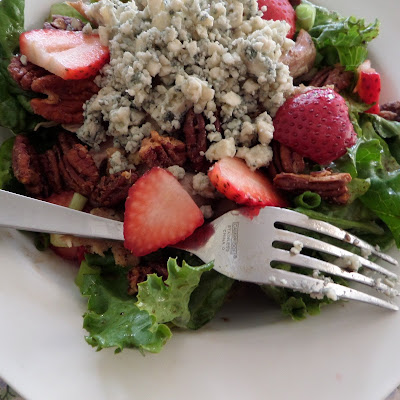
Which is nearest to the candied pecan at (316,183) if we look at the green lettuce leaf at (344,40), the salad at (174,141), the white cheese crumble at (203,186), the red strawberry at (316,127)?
the salad at (174,141)

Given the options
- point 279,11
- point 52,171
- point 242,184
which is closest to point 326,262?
point 242,184

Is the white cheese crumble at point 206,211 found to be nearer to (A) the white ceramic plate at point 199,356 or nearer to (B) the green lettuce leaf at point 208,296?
(B) the green lettuce leaf at point 208,296

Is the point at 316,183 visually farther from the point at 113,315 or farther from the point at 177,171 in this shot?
the point at 113,315

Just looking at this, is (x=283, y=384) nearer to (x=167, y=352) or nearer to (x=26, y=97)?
(x=167, y=352)

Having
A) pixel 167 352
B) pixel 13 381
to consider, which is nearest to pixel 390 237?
pixel 167 352

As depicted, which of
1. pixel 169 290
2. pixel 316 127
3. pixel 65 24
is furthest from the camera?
pixel 65 24

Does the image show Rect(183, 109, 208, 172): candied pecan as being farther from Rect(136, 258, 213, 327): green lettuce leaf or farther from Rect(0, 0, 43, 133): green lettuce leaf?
Rect(0, 0, 43, 133): green lettuce leaf
